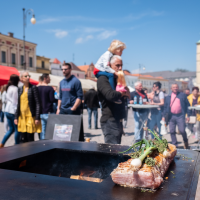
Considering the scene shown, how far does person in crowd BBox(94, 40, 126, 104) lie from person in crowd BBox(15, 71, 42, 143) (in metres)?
2.31

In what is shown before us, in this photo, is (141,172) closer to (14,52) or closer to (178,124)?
(178,124)

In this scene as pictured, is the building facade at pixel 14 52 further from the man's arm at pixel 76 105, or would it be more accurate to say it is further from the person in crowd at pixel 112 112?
the person in crowd at pixel 112 112

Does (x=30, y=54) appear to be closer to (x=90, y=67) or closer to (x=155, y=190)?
(x=90, y=67)

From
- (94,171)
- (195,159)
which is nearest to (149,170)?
(195,159)

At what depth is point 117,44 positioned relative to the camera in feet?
10.8

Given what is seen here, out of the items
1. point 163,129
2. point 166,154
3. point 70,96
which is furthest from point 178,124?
point 166,154

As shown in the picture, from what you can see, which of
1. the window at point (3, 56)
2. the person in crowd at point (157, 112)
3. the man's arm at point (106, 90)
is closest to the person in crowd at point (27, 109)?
the man's arm at point (106, 90)

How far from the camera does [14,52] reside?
43406 mm

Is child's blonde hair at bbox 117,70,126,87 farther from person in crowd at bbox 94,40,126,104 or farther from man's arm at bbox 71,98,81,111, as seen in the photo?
man's arm at bbox 71,98,81,111

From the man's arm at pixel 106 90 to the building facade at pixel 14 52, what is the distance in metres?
41.1

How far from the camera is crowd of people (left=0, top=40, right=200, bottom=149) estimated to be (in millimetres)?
3223

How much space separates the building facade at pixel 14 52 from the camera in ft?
135

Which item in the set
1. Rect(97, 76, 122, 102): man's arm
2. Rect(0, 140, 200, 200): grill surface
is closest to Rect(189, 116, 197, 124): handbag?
Rect(97, 76, 122, 102): man's arm

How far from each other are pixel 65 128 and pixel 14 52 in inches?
1687
